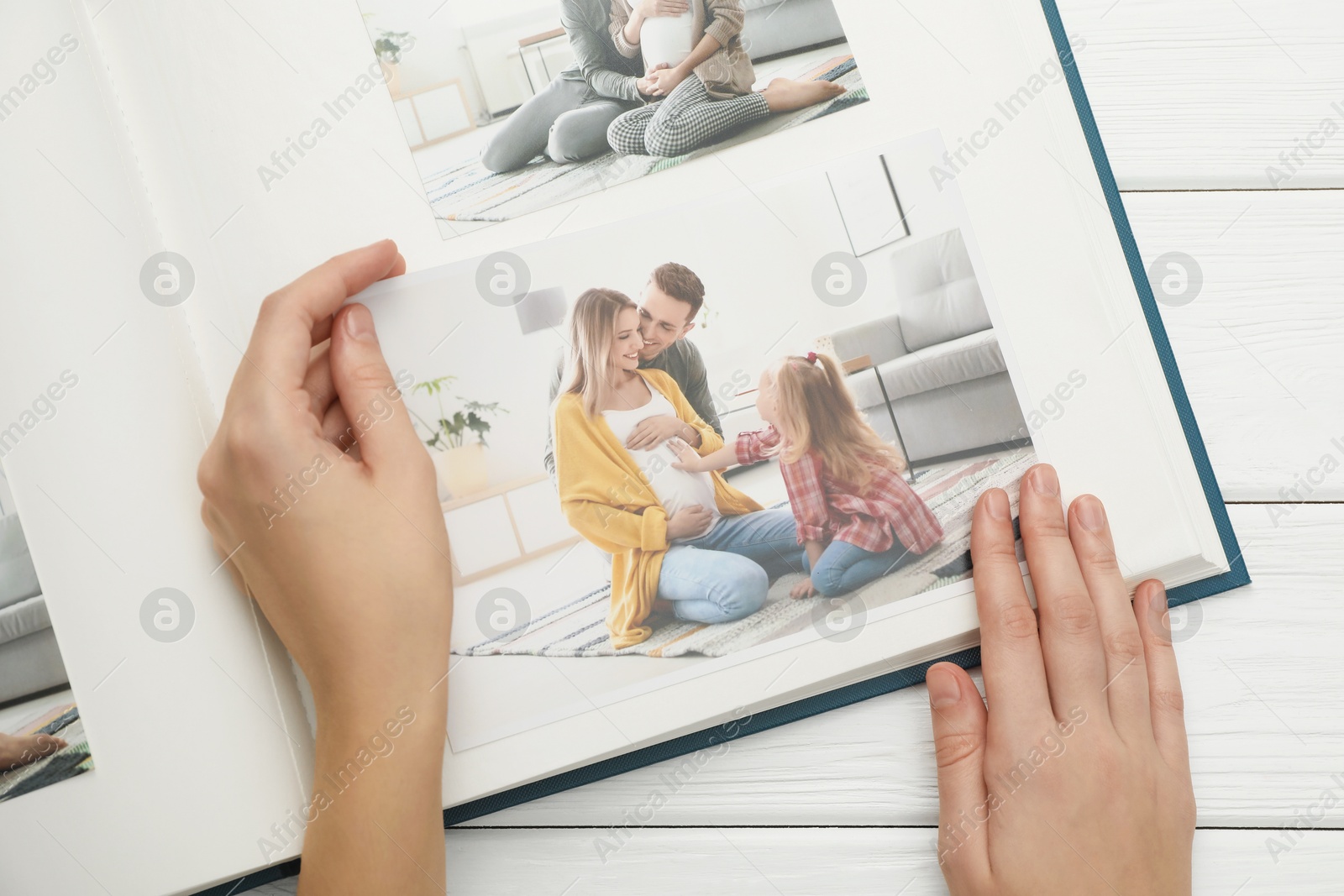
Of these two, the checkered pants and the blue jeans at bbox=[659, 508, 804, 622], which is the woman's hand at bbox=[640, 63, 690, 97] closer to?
the checkered pants

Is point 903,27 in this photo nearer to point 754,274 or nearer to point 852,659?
point 754,274

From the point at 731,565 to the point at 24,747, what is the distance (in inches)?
17.5

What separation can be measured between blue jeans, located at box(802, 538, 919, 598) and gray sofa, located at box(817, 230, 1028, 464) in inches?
2.8

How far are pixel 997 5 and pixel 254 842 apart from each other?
70 centimetres

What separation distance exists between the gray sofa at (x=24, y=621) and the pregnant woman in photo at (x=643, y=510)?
32 centimetres

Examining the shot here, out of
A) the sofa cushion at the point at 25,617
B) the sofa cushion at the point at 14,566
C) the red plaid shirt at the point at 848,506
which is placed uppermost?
the sofa cushion at the point at 14,566

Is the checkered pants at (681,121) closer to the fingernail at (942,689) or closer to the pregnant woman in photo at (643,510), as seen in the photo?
the pregnant woman in photo at (643,510)

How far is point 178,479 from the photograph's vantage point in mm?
460

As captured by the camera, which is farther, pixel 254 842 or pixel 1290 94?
pixel 1290 94

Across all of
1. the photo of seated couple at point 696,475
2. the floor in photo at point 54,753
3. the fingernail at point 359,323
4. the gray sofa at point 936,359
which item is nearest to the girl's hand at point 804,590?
the photo of seated couple at point 696,475

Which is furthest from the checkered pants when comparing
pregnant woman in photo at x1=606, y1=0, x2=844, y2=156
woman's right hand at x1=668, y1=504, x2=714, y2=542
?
woman's right hand at x1=668, y1=504, x2=714, y2=542

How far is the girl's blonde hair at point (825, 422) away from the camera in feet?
1.61

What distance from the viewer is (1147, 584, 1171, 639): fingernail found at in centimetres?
50

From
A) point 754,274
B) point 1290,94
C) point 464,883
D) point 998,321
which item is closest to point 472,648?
point 464,883
